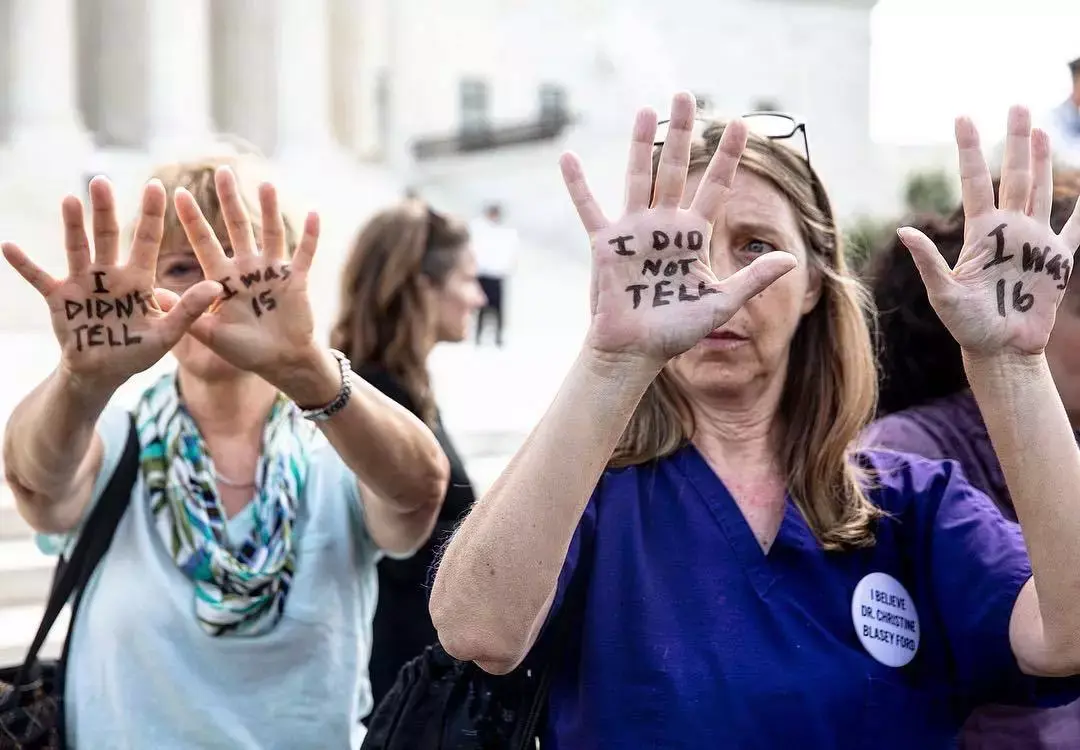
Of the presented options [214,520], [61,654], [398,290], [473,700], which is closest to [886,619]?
[473,700]

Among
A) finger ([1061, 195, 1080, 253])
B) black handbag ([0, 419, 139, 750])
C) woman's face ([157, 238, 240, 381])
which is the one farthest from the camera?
woman's face ([157, 238, 240, 381])

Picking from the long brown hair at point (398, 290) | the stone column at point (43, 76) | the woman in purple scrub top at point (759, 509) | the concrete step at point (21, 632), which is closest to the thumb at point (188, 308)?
the woman in purple scrub top at point (759, 509)

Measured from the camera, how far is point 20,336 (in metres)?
14.5

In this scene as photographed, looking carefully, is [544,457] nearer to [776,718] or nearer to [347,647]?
[776,718]

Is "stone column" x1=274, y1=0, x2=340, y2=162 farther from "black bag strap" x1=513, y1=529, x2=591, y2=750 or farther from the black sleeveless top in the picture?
"black bag strap" x1=513, y1=529, x2=591, y2=750

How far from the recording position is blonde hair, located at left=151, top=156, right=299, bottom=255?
2385mm

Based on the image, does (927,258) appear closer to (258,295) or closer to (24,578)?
(258,295)

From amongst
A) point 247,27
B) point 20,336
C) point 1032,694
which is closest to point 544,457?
point 1032,694

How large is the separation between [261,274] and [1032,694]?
138cm

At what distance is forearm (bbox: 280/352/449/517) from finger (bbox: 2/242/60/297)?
1.36ft

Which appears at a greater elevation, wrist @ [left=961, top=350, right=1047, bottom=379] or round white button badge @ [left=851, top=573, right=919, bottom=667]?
wrist @ [left=961, top=350, right=1047, bottom=379]

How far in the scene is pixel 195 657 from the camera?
7.29 feet

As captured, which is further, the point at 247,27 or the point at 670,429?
the point at 247,27

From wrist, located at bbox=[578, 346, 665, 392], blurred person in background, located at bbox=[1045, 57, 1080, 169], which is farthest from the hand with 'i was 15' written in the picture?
blurred person in background, located at bbox=[1045, 57, 1080, 169]
